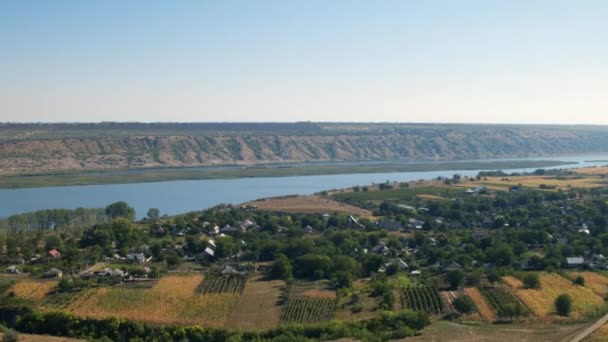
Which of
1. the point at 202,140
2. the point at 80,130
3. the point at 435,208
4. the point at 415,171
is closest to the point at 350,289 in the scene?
the point at 435,208

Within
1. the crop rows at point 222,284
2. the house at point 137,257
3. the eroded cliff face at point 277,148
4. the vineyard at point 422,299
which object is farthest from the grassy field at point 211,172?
the vineyard at point 422,299

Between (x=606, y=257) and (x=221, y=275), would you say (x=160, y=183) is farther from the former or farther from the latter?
(x=606, y=257)

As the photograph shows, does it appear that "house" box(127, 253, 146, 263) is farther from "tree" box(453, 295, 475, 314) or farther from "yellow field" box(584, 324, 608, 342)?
"yellow field" box(584, 324, 608, 342)

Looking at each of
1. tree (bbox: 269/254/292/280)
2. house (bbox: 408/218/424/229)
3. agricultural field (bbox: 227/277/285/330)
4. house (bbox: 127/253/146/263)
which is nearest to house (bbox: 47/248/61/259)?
house (bbox: 127/253/146/263)

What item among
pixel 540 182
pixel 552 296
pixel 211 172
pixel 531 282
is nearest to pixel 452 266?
pixel 531 282

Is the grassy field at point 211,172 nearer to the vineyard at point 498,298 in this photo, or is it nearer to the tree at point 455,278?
the tree at point 455,278

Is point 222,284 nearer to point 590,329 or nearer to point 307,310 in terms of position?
point 307,310
